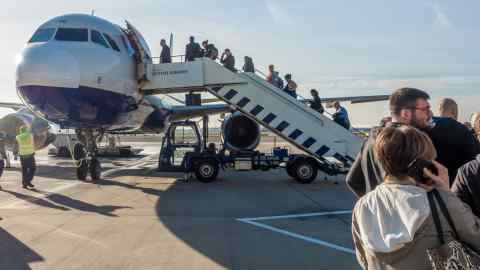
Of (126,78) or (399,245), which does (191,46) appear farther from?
(399,245)

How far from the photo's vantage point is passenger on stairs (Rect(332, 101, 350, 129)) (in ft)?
41.8

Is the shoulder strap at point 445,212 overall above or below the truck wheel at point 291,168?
above

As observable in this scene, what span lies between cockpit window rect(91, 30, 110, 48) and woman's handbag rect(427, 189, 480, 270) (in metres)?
10.2

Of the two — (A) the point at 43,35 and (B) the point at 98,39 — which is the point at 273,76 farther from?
(A) the point at 43,35

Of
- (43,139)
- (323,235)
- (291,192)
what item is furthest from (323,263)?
(43,139)

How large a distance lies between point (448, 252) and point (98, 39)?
10.5 metres

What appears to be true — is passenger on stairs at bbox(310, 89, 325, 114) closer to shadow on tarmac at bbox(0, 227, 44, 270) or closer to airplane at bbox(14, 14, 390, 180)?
airplane at bbox(14, 14, 390, 180)

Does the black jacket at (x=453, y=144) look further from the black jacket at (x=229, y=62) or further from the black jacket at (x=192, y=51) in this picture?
the black jacket at (x=192, y=51)

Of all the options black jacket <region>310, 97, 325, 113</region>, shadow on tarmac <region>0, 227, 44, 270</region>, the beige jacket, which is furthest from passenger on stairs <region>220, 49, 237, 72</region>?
the beige jacket

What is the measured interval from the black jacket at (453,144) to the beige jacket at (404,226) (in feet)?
5.16

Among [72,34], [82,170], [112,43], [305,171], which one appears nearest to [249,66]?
[305,171]

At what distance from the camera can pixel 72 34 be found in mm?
10656

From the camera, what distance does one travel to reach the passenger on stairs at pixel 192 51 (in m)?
13.0

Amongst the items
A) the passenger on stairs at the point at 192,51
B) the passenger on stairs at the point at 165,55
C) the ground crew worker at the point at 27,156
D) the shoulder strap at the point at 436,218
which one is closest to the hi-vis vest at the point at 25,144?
the ground crew worker at the point at 27,156
